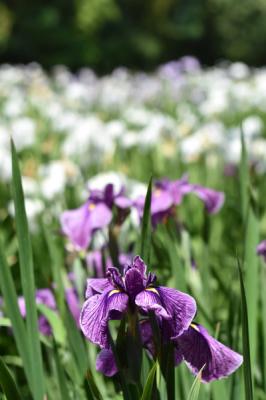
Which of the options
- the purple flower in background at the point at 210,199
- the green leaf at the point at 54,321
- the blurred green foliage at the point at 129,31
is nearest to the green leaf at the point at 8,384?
the green leaf at the point at 54,321

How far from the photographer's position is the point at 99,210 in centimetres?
140

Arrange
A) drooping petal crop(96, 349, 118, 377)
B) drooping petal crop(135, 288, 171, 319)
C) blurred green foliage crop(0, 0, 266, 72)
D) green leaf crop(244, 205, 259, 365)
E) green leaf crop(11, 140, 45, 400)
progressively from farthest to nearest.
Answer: blurred green foliage crop(0, 0, 266, 72) < green leaf crop(244, 205, 259, 365) < green leaf crop(11, 140, 45, 400) < drooping petal crop(96, 349, 118, 377) < drooping petal crop(135, 288, 171, 319)

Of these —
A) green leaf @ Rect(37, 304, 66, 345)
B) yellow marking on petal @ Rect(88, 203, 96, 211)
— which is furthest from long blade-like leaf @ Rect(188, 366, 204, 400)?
yellow marking on petal @ Rect(88, 203, 96, 211)

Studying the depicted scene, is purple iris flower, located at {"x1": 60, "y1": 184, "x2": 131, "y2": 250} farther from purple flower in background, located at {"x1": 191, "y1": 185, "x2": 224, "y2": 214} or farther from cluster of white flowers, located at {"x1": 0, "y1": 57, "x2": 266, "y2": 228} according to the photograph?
cluster of white flowers, located at {"x1": 0, "y1": 57, "x2": 266, "y2": 228}

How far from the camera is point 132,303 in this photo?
86cm

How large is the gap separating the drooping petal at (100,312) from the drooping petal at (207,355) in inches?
4.2

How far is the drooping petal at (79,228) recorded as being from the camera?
4.56 ft

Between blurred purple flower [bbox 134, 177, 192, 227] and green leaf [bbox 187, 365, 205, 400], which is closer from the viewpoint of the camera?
green leaf [bbox 187, 365, 205, 400]

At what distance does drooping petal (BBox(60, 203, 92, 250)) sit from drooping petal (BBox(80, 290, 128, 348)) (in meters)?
0.55

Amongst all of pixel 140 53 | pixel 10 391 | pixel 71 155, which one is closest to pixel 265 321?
pixel 10 391

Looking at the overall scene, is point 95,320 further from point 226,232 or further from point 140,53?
point 140,53

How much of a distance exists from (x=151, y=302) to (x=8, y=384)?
0.98 ft

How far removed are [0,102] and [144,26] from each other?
15.6 metres

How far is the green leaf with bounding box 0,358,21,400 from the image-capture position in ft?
3.01
